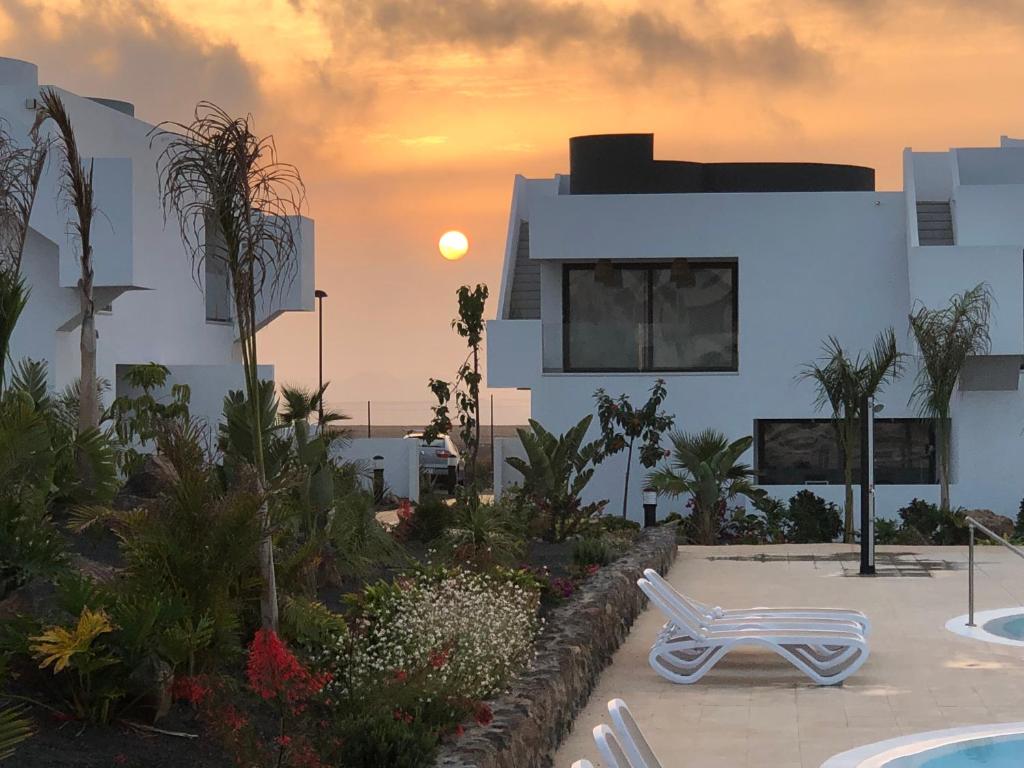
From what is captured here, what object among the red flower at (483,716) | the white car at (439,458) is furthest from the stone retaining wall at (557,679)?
the white car at (439,458)

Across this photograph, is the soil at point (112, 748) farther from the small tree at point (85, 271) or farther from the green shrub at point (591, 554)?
the green shrub at point (591, 554)

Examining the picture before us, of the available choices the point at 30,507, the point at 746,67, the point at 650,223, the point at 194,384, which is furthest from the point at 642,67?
the point at 30,507

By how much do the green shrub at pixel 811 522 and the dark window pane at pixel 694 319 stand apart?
414 centimetres

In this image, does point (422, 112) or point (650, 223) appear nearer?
point (422, 112)

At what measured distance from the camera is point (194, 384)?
31.2m

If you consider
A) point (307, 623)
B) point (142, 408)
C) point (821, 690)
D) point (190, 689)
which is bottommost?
point (821, 690)

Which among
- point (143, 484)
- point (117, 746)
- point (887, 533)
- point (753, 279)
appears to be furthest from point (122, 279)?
point (117, 746)

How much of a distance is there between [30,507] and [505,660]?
11.0 feet

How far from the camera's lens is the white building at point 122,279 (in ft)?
81.5

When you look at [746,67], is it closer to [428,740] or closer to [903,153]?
[903,153]

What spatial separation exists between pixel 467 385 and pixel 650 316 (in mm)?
5473

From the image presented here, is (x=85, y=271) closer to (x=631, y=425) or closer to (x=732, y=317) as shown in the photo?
(x=631, y=425)

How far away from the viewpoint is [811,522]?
25234 millimetres

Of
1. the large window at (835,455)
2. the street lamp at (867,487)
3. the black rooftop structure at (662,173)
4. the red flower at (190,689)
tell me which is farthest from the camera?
the black rooftop structure at (662,173)
